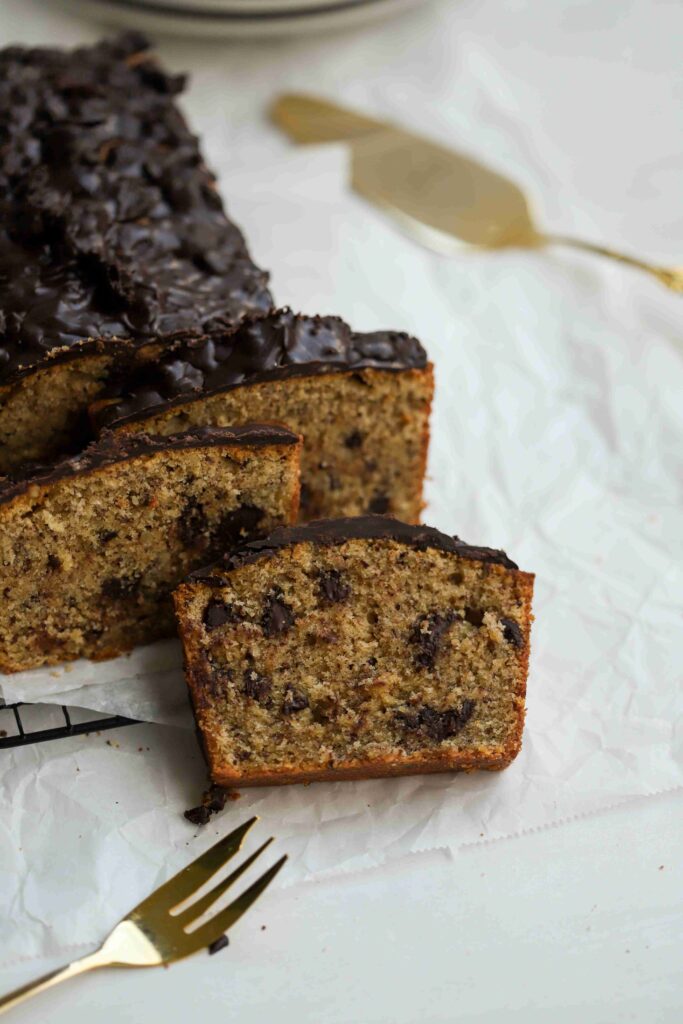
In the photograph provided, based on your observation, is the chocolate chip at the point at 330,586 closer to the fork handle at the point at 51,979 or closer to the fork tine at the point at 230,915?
the fork tine at the point at 230,915

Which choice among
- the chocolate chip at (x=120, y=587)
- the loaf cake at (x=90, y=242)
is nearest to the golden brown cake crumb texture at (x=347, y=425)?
the loaf cake at (x=90, y=242)

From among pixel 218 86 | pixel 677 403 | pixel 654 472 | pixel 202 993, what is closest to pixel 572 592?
pixel 654 472

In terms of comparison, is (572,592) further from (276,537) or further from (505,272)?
(505,272)

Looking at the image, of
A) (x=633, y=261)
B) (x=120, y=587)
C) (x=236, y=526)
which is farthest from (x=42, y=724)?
(x=633, y=261)

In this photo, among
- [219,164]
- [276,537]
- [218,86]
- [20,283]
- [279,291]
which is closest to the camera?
[276,537]

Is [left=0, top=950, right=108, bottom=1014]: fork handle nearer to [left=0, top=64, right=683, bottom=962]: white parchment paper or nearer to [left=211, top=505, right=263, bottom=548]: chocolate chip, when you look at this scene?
[left=0, top=64, right=683, bottom=962]: white parchment paper

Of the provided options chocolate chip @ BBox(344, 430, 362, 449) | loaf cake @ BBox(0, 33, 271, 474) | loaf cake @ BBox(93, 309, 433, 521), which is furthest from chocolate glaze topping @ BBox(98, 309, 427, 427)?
chocolate chip @ BBox(344, 430, 362, 449)

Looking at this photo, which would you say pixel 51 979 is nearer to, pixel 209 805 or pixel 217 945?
pixel 217 945
